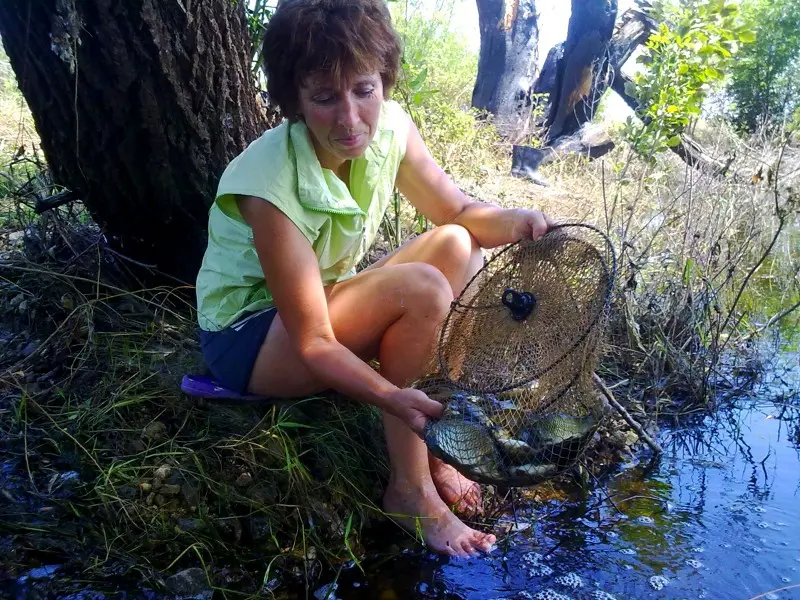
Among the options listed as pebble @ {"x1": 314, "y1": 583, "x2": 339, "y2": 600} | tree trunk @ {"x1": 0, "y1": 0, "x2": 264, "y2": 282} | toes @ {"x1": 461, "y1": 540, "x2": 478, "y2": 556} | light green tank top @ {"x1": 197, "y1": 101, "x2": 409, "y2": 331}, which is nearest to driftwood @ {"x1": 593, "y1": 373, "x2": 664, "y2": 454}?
toes @ {"x1": 461, "y1": 540, "x2": 478, "y2": 556}

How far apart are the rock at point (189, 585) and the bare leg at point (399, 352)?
0.53 m

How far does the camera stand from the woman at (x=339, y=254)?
167 cm

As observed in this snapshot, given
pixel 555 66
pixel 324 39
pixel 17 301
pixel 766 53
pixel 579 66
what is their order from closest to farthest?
pixel 324 39
pixel 17 301
pixel 579 66
pixel 555 66
pixel 766 53

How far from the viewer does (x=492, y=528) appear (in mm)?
2043

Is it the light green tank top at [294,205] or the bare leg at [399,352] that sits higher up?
the light green tank top at [294,205]

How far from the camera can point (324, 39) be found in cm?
165

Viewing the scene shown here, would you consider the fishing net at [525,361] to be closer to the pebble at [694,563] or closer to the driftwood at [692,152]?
the pebble at [694,563]

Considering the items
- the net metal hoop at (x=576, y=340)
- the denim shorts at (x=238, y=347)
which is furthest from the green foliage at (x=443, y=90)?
the denim shorts at (x=238, y=347)

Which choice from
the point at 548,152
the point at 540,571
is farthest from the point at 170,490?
the point at 548,152

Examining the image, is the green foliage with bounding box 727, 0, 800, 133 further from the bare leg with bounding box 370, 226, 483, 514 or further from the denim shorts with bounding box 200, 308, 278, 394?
the denim shorts with bounding box 200, 308, 278, 394

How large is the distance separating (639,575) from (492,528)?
418 mm

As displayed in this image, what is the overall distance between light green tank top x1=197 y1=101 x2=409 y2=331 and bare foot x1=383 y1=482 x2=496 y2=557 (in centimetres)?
67

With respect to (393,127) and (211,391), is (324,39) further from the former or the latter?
(211,391)

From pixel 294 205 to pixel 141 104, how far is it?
89cm
